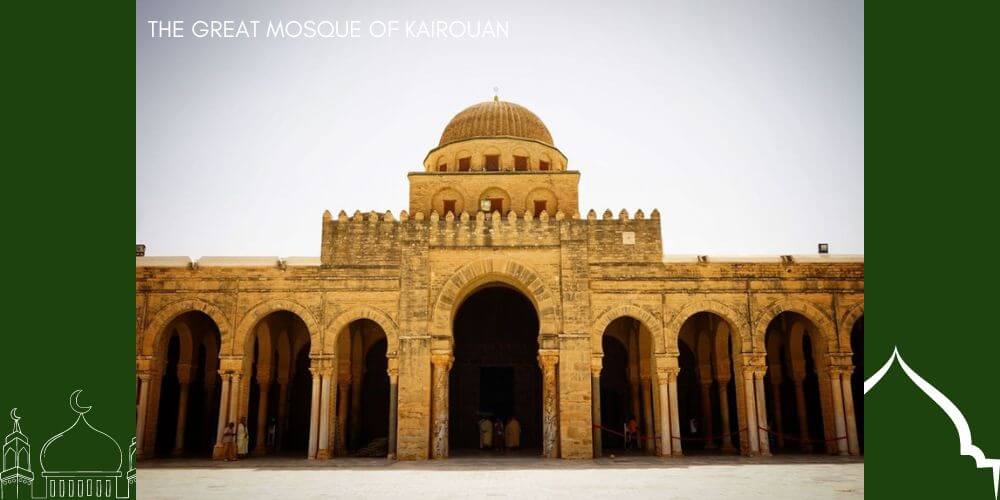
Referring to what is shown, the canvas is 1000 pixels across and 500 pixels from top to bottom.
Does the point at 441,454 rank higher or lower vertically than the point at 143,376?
lower

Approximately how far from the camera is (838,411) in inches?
760

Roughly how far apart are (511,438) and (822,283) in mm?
10496

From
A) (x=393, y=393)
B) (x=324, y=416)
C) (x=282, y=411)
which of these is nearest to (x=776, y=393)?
(x=393, y=393)

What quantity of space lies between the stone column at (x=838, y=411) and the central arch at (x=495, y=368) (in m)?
9.15

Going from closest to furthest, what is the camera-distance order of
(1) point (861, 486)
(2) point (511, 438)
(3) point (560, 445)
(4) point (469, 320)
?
(1) point (861, 486) → (3) point (560, 445) → (2) point (511, 438) → (4) point (469, 320)

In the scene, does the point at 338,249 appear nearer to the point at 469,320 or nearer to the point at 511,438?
the point at 469,320

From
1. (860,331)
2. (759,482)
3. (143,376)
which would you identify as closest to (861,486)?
(759,482)

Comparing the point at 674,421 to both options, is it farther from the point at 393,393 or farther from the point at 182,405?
the point at 182,405

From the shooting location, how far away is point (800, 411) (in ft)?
69.1

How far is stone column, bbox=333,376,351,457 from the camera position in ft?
67.7

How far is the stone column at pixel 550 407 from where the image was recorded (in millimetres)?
18688

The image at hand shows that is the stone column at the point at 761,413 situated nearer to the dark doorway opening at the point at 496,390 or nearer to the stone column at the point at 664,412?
the stone column at the point at 664,412

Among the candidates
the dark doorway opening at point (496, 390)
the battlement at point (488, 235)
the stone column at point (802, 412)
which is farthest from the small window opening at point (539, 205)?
the stone column at point (802, 412)

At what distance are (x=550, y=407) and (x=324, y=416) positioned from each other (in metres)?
6.16
